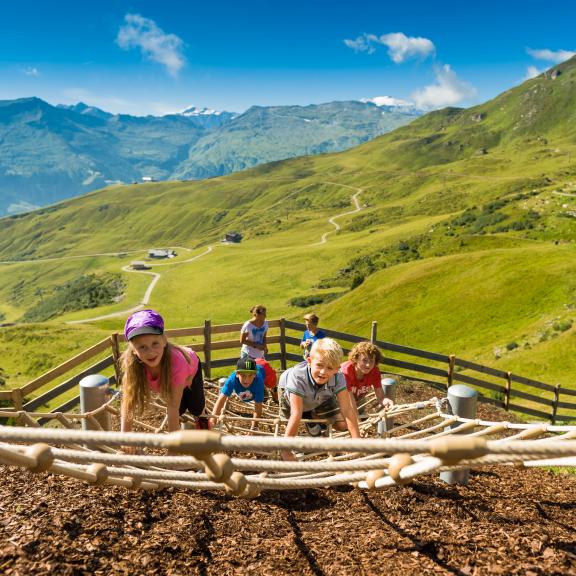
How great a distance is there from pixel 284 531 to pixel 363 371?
115 inches

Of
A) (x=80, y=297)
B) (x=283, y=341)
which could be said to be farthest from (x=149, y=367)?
(x=80, y=297)

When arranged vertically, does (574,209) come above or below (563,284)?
above

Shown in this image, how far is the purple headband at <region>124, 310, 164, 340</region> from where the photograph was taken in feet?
13.1

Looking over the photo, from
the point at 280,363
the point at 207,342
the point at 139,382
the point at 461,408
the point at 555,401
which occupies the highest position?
the point at 139,382

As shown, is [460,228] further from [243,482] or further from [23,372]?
[243,482]

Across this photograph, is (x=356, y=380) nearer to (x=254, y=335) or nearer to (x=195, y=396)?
Answer: (x=195, y=396)

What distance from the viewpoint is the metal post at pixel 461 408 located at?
5324mm

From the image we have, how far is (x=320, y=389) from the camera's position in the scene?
5.31m

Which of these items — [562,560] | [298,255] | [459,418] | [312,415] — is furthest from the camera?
[298,255]

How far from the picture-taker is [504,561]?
3.43 meters

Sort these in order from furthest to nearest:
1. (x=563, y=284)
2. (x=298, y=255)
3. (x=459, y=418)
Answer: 1. (x=298, y=255)
2. (x=563, y=284)
3. (x=459, y=418)

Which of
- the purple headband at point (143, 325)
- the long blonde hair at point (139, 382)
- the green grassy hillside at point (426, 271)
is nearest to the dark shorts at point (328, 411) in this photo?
the long blonde hair at point (139, 382)

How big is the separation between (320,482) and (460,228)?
77.6m

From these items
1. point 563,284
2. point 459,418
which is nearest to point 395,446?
point 459,418
